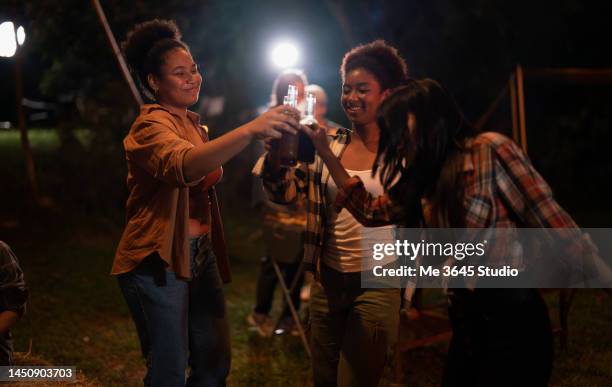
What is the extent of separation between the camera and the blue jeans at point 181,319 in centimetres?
283

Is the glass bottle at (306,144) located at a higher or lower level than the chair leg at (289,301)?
higher

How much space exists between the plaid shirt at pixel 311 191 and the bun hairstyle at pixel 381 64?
1.15ft

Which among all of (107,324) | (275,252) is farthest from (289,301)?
(107,324)

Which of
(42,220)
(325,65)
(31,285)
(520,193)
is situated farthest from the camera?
(325,65)

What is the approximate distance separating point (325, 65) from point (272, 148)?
18.1m

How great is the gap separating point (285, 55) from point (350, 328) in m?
7.78

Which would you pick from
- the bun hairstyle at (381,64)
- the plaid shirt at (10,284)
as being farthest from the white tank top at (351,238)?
the plaid shirt at (10,284)

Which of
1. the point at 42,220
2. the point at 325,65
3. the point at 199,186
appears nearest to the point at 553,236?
the point at 199,186

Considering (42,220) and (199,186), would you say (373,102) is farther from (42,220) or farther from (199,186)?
(42,220)

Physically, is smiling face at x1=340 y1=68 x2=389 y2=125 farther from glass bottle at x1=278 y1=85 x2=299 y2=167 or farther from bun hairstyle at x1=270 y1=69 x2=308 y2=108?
bun hairstyle at x1=270 y1=69 x2=308 y2=108

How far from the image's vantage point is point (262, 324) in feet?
19.8

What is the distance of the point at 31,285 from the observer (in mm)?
7137

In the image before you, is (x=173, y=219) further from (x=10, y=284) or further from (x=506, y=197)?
(x=10, y=284)

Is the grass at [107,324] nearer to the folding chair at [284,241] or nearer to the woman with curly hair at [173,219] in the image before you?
the folding chair at [284,241]
